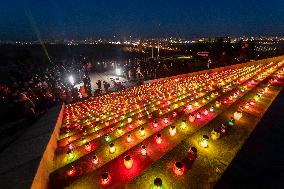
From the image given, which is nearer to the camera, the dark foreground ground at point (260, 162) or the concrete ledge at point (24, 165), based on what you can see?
the concrete ledge at point (24, 165)

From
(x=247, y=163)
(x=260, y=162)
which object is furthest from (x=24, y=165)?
(x=260, y=162)

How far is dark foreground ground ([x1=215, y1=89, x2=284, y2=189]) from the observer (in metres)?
3.25

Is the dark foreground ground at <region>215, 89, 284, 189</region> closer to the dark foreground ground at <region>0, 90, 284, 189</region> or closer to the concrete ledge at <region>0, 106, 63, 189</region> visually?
the dark foreground ground at <region>0, 90, 284, 189</region>

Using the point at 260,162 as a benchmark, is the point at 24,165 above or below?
above

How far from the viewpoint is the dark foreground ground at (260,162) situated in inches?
128

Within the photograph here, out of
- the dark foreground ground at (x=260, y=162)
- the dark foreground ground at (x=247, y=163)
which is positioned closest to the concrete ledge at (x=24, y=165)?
the dark foreground ground at (x=247, y=163)

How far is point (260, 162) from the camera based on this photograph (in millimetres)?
3711

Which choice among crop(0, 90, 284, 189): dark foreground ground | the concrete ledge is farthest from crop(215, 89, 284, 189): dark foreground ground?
the concrete ledge

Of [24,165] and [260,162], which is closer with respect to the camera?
[24,165]

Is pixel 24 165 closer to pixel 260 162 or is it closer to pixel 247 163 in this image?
pixel 247 163

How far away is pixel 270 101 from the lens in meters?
6.62

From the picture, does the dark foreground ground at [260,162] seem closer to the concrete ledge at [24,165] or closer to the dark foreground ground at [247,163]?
the dark foreground ground at [247,163]

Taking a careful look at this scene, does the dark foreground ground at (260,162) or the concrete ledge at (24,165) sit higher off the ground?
the concrete ledge at (24,165)

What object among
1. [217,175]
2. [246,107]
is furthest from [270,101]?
[217,175]
